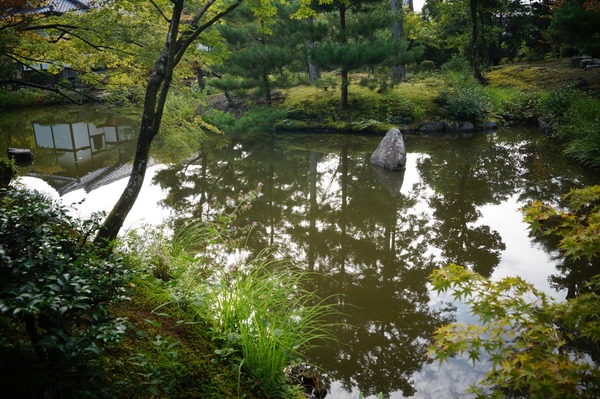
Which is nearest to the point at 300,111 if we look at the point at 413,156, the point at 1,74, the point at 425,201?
the point at 413,156

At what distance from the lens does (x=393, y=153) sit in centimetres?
949

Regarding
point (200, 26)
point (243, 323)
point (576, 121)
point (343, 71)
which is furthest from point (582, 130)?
point (243, 323)

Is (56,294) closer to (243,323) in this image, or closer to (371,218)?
(243,323)

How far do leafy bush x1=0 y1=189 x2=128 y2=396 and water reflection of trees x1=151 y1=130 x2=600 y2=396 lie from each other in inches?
84.3

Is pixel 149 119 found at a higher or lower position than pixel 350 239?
higher

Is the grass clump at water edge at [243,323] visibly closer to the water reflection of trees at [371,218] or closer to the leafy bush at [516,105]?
the water reflection of trees at [371,218]

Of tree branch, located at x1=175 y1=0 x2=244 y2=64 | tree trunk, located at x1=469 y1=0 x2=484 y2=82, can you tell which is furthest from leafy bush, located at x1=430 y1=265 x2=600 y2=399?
tree trunk, located at x1=469 y1=0 x2=484 y2=82

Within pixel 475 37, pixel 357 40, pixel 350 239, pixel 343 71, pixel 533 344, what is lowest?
pixel 350 239

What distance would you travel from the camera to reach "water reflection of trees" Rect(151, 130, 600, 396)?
12.1 feet

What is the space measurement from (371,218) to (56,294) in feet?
18.1

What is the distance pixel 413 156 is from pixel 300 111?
19.3ft

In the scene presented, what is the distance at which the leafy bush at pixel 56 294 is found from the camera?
1494 millimetres

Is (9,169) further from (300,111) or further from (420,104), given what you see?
(420,104)

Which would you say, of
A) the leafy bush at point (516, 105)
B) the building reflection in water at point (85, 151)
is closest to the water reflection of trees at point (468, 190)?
the leafy bush at point (516, 105)
